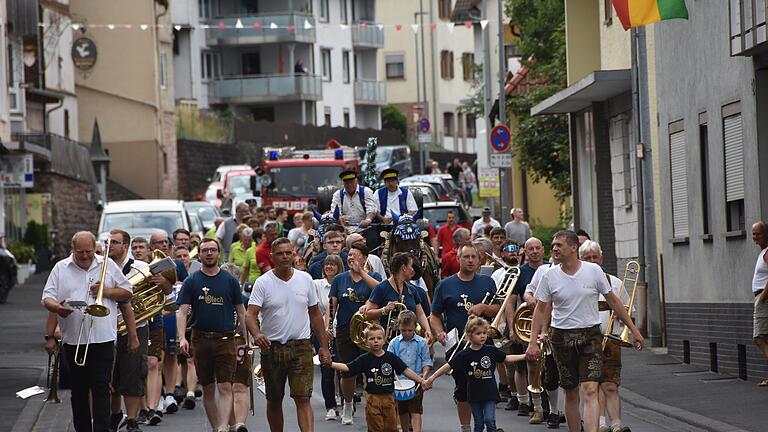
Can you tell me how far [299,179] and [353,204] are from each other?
16.2 meters

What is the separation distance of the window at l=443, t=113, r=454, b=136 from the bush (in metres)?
54.3

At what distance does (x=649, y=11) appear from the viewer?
68.4ft

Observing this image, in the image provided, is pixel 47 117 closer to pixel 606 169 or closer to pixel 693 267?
pixel 606 169

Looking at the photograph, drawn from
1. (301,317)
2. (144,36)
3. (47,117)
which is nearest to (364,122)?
(144,36)

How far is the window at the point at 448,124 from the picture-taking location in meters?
99.0

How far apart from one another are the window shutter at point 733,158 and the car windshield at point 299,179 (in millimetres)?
18500

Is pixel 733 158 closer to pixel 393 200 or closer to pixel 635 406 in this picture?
pixel 635 406

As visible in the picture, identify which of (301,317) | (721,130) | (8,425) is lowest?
(8,425)

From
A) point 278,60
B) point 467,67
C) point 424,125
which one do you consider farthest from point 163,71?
point 467,67

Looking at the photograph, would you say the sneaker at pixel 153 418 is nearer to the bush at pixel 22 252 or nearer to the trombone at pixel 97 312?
the trombone at pixel 97 312

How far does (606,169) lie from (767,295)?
13.2 m

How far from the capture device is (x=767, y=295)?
18.6m

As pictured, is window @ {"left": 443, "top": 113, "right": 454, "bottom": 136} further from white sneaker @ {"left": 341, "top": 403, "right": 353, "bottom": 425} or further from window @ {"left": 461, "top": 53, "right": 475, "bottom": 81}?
white sneaker @ {"left": 341, "top": 403, "right": 353, "bottom": 425}

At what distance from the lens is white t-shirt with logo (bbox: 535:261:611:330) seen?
549 inches
